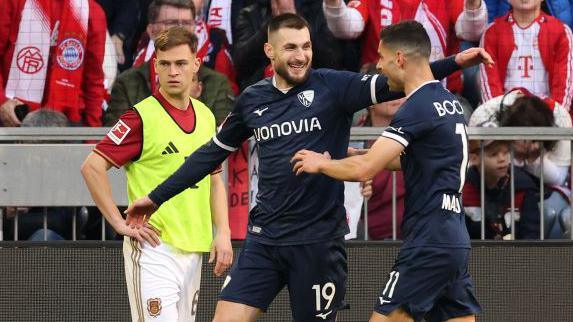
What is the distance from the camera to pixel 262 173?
8.16 metres

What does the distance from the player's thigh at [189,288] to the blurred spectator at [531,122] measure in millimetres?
2831

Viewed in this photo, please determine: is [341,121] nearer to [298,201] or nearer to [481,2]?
[298,201]

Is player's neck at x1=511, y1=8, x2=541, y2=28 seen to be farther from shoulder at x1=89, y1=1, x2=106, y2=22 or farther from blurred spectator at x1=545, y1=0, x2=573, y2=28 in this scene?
shoulder at x1=89, y1=1, x2=106, y2=22

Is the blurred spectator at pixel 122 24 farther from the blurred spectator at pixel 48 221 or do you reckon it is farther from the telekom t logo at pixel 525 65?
the telekom t logo at pixel 525 65

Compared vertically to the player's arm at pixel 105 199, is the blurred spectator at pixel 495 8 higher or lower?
higher

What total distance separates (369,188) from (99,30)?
8.53ft

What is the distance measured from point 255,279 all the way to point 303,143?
2.76 feet

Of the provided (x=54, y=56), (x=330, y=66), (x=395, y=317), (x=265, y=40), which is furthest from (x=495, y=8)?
(x=395, y=317)

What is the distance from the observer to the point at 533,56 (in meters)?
10.7

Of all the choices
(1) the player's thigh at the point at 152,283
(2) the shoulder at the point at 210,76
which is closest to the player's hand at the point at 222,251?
(1) the player's thigh at the point at 152,283

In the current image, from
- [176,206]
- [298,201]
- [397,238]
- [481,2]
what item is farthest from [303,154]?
[481,2]

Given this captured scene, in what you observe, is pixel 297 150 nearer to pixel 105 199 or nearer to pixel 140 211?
pixel 140 211

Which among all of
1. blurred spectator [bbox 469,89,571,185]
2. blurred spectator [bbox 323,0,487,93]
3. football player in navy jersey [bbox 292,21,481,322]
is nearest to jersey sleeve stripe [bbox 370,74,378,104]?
football player in navy jersey [bbox 292,21,481,322]

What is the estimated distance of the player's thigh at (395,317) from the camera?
746 centimetres
